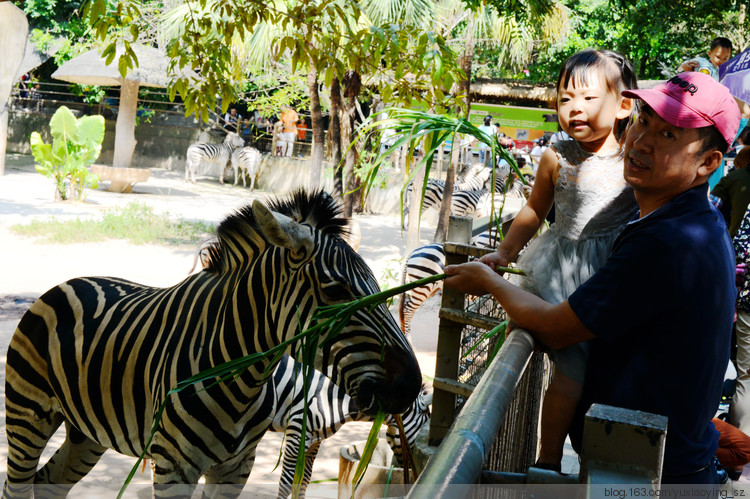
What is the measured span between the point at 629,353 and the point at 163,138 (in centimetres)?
2773

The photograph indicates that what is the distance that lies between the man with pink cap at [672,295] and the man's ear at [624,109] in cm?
92

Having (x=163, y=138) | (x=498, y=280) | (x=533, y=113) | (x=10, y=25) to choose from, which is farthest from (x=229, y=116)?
(x=498, y=280)

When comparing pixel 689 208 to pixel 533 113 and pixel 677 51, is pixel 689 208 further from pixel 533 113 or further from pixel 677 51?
pixel 677 51

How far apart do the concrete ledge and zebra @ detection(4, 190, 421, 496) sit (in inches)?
689

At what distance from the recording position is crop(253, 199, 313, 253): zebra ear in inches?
112

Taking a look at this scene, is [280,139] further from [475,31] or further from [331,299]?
[331,299]

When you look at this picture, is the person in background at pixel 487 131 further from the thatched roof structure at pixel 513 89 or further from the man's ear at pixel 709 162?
the man's ear at pixel 709 162

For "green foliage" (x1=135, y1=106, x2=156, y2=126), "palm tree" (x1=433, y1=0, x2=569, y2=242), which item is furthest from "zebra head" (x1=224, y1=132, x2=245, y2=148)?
"palm tree" (x1=433, y1=0, x2=569, y2=242)

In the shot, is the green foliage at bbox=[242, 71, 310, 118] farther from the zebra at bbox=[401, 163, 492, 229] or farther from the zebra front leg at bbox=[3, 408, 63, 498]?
the zebra front leg at bbox=[3, 408, 63, 498]

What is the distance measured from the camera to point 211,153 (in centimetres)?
2503

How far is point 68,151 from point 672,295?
17637 mm

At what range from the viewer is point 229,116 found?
29.2m

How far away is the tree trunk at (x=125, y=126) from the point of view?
2102 centimetres

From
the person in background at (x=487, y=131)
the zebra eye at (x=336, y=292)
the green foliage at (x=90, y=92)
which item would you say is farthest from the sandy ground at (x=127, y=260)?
the green foliage at (x=90, y=92)
